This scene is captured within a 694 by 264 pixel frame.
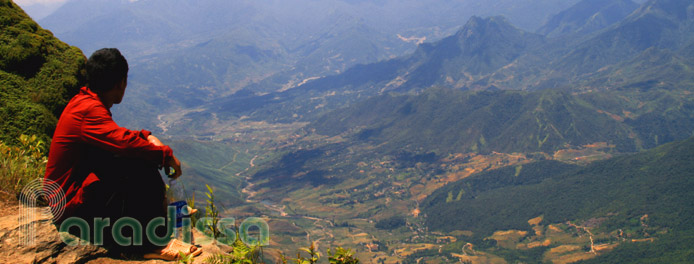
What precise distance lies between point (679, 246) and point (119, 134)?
492 feet

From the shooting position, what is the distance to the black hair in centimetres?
527

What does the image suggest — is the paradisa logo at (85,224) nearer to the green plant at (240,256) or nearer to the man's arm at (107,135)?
the green plant at (240,256)

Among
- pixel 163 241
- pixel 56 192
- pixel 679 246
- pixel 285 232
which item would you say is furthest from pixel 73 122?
pixel 285 232

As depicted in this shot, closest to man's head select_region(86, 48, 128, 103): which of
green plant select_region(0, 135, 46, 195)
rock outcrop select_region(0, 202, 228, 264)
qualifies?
rock outcrop select_region(0, 202, 228, 264)

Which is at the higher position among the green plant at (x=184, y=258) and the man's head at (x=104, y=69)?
the man's head at (x=104, y=69)

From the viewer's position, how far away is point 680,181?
150 meters

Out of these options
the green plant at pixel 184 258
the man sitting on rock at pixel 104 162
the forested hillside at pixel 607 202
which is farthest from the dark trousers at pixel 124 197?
the forested hillside at pixel 607 202

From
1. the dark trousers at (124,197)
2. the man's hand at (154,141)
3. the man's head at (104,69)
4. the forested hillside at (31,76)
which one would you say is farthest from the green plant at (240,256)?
the forested hillside at (31,76)

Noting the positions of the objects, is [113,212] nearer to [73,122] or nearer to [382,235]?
[73,122]

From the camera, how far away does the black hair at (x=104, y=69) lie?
5266 millimetres

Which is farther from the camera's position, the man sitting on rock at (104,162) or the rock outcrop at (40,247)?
the rock outcrop at (40,247)

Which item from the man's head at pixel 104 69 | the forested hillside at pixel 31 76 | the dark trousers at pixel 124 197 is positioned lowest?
the dark trousers at pixel 124 197

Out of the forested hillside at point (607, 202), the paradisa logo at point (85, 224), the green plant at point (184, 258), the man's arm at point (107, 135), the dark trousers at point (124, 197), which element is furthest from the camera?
the forested hillside at point (607, 202)

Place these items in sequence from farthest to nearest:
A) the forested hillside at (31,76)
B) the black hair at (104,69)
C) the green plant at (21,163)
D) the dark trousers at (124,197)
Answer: the forested hillside at (31,76), the green plant at (21,163), the dark trousers at (124,197), the black hair at (104,69)
